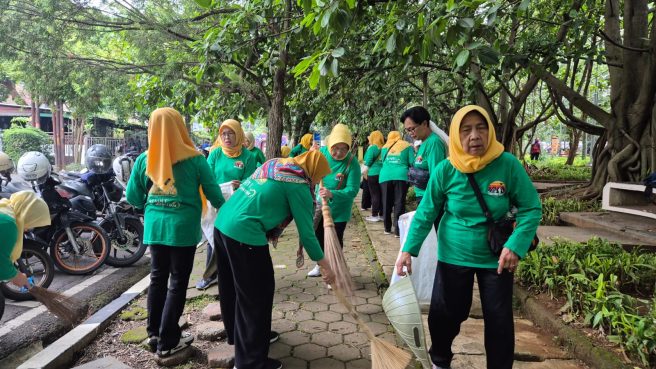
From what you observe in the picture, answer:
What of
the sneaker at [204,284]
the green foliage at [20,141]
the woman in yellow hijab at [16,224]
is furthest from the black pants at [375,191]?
the green foliage at [20,141]

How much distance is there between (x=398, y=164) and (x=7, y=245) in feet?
15.5

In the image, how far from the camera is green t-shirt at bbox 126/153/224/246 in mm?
2754

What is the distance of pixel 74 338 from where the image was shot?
310 cm

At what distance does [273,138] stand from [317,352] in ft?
13.4

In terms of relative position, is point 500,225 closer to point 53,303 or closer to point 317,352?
point 317,352

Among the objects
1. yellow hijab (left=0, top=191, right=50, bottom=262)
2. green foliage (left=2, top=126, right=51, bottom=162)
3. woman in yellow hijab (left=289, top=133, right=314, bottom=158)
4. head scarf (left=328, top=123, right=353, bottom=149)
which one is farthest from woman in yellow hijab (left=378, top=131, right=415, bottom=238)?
green foliage (left=2, top=126, right=51, bottom=162)

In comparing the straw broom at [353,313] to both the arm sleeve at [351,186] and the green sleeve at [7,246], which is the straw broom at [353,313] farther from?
the green sleeve at [7,246]

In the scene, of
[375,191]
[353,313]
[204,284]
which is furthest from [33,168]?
[375,191]

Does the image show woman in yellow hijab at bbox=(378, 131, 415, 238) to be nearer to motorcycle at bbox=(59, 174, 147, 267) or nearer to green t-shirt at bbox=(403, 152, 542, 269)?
motorcycle at bbox=(59, 174, 147, 267)

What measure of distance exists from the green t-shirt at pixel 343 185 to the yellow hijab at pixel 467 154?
1.73m

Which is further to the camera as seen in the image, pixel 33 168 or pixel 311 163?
pixel 33 168

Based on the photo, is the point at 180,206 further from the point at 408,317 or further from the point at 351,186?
the point at 351,186

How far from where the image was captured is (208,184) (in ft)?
9.56

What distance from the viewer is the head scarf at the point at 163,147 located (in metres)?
2.68
